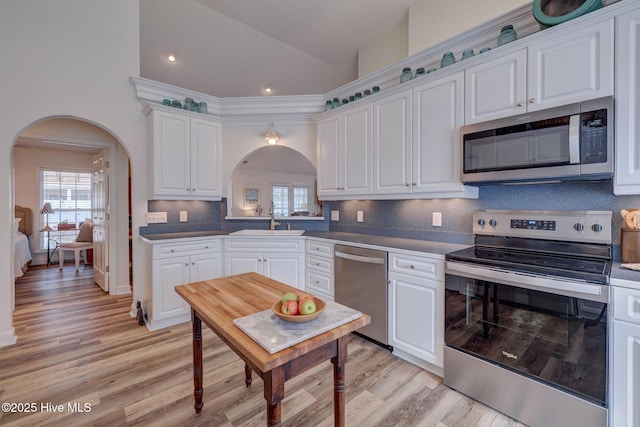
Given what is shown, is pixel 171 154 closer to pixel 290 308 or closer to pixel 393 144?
pixel 393 144

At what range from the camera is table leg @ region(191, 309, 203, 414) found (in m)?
1.70

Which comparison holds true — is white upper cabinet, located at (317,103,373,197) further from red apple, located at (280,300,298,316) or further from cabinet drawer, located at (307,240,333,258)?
red apple, located at (280,300,298,316)

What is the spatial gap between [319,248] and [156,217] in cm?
201

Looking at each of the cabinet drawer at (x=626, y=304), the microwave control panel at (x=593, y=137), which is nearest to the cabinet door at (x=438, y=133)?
the microwave control panel at (x=593, y=137)

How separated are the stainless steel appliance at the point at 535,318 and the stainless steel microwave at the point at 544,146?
→ 0.38 meters

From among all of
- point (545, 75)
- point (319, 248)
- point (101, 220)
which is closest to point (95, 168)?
point (101, 220)

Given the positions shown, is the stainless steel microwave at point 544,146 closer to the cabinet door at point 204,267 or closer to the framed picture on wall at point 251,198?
the cabinet door at point 204,267

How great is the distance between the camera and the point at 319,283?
3.06 meters

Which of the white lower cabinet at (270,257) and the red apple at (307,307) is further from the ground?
the red apple at (307,307)

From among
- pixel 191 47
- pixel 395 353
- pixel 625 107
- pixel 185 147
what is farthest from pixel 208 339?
pixel 191 47

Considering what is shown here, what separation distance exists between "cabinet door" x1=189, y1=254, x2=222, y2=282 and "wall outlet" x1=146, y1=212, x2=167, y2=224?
711mm

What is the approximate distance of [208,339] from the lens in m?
2.72

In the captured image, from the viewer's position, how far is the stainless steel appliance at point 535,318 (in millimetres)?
1444

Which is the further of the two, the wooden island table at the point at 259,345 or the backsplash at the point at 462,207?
the backsplash at the point at 462,207
